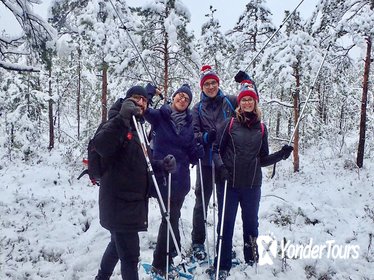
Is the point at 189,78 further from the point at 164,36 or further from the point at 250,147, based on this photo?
the point at 250,147

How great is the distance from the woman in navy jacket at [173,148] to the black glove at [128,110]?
1057 millimetres

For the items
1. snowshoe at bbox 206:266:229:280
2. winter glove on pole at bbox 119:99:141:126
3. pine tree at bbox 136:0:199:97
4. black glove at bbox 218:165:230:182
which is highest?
pine tree at bbox 136:0:199:97

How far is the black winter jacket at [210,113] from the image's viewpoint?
17.8ft

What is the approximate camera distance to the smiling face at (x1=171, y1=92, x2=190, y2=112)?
16.3 ft

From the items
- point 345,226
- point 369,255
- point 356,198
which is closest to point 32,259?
point 369,255

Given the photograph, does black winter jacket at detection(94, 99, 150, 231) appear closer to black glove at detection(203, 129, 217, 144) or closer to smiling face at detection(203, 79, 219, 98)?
black glove at detection(203, 129, 217, 144)

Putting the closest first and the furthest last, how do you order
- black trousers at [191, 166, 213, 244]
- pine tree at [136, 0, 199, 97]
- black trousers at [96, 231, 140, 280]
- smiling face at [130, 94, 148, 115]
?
black trousers at [96, 231, 140, 280], smiling face at [130, 94, 148, 115], black trousers at [191, 166, 213, 244], pine tree at [136, 0, 199, 97]

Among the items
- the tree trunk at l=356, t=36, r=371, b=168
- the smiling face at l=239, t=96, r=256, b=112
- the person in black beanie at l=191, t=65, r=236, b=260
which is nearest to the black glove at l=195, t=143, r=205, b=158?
the person in black beanie at l=191, t=65, r=236, b=260

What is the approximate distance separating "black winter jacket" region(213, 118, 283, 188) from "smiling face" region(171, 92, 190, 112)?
693mm

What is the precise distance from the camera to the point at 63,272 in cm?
531

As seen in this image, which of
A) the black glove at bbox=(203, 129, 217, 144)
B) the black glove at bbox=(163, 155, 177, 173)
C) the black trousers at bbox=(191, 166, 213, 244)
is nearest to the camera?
the black glove at bbox=(163, 155, 177, 173)

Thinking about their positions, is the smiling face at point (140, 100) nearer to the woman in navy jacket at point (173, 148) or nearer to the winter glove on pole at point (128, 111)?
the winter glove on pole at point (128, 111)

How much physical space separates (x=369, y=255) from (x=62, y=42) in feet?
24.8

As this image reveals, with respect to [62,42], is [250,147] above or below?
below
